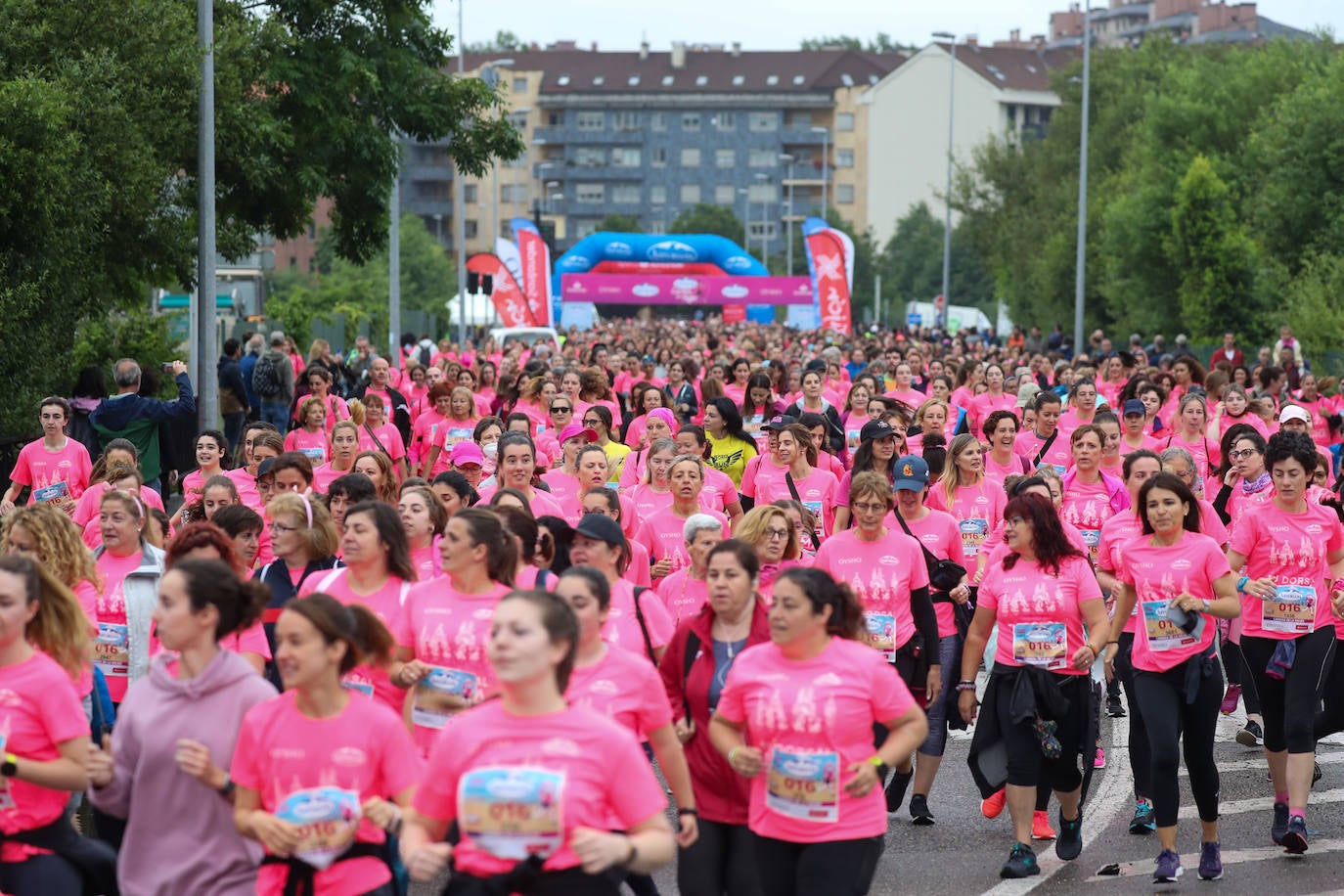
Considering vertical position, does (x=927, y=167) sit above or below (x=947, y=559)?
above

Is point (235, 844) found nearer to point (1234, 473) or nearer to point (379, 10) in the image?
point (1234, 473)

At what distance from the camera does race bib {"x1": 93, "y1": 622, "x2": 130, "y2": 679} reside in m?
7.89

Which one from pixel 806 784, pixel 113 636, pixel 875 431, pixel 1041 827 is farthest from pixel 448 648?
pixel 875 431

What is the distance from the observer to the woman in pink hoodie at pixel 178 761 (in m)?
5.62

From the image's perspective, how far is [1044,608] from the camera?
8.60 meters

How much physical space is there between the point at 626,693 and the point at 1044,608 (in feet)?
9.69

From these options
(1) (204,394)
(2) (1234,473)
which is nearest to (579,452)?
(2) (1234,473)

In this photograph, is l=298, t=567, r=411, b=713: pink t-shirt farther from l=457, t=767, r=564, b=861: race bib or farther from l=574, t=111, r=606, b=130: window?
l=574, t=111, r=606, b=130: window

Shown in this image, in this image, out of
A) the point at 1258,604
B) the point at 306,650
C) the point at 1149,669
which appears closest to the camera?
the point at 306,650

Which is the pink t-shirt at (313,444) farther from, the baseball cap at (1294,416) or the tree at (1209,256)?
the tree at (1209,256)

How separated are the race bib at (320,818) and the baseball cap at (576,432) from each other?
773 centimetres

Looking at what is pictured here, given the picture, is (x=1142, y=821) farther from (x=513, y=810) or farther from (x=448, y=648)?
(x=513, y=810)

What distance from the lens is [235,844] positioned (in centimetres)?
564

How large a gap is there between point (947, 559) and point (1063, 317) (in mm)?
49924
